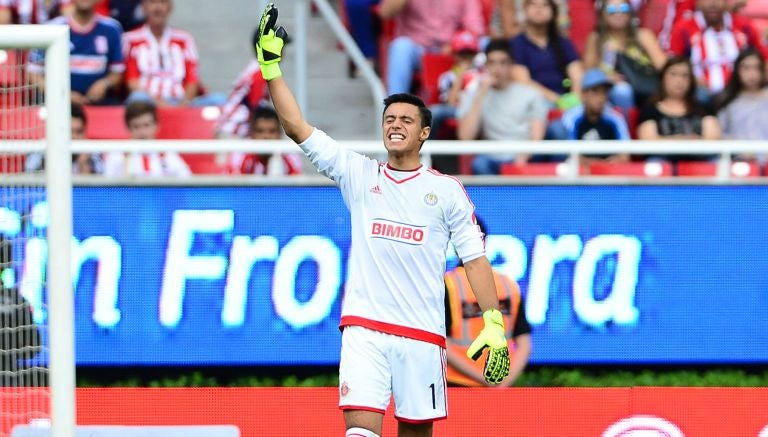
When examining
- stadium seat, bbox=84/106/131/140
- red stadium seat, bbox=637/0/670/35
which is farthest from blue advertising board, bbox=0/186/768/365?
red stadium seat, bbox=637/0/670/35

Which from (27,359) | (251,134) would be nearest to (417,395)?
(27,359)

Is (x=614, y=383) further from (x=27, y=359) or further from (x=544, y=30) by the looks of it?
(x=27, y=359)

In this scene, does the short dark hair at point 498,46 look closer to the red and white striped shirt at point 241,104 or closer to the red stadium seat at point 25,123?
the red and white striped shirt at point 241,104

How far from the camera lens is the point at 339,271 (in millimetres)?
10000

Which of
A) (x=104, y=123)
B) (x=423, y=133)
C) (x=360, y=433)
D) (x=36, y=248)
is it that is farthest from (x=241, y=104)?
(x=360, y=433)

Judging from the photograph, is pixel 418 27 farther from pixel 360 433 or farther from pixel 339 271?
pixel 360 433

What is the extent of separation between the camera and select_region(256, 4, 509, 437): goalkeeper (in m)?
7.24

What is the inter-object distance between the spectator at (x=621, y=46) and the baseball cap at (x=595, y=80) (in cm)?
61

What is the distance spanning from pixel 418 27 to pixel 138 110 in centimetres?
244

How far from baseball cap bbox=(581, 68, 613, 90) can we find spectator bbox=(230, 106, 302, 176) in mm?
2098

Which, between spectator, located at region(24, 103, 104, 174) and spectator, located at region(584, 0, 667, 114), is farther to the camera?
spectator, located at region(584, 0, 667, 114)

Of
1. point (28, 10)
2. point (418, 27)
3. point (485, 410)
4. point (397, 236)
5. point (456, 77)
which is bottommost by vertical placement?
point (485, 410)

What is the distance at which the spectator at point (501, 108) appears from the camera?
1103 centimetres

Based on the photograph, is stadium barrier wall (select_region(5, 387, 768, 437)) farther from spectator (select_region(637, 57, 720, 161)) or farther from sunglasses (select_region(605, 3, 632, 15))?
sunglasses (select_region(605, 3, 632, 15))
